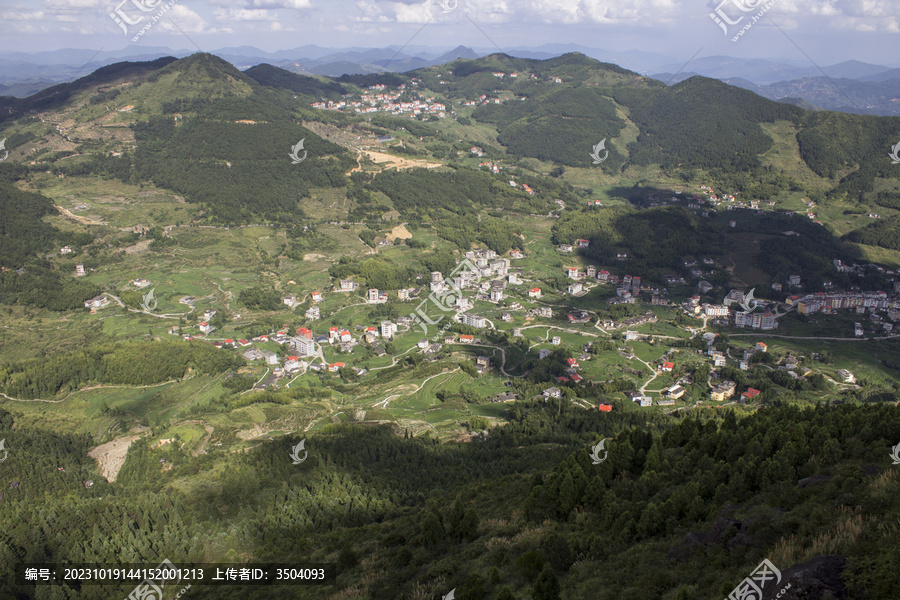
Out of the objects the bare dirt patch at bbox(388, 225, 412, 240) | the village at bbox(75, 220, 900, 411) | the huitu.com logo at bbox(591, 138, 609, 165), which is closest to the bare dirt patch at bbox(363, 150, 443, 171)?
the bare dirt patch at bbox(388, 225, 412, 240)

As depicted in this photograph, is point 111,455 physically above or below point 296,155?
below

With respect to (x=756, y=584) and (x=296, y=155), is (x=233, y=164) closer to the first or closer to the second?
(x=296, y=155)

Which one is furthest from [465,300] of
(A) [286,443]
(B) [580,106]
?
(B) [580,106]

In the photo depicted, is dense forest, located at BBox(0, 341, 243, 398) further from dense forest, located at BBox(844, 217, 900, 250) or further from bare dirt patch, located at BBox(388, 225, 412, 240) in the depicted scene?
dense forest, located at BBox(844, 217, 900, 250)

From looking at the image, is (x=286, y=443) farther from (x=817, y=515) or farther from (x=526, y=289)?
(x=526, y=289)
